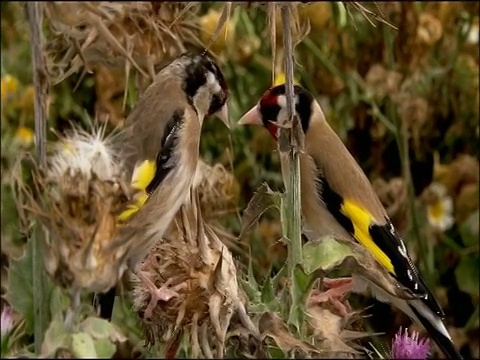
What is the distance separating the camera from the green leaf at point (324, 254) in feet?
2.51

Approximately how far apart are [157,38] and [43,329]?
0.80m

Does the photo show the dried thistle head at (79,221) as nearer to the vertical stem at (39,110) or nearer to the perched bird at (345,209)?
the vertical stem at (39,110)

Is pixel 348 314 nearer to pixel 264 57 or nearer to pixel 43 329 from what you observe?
pixel 43 329

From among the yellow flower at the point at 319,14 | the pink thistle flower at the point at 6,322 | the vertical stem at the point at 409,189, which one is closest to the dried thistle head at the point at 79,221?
the pink thistle flower at the point at 6,322

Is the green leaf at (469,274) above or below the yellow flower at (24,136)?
below

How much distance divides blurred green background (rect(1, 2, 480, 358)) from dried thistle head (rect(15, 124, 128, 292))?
1.43m

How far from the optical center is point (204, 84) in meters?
1.45

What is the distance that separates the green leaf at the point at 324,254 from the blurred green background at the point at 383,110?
1254 millimetres

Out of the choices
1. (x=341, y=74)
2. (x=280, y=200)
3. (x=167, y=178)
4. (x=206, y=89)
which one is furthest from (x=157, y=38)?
(x=341, y=74)

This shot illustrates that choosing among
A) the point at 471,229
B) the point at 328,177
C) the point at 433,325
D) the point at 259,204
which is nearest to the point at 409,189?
the point at 471,229

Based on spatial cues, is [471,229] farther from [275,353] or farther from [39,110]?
[39,110]

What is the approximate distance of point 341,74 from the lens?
254 cm

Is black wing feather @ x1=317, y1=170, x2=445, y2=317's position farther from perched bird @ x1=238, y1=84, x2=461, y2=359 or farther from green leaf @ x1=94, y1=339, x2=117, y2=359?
green leaf @ x1=94, y1=339, x2=117, y2=359

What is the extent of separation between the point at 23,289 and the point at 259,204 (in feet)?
0.82
